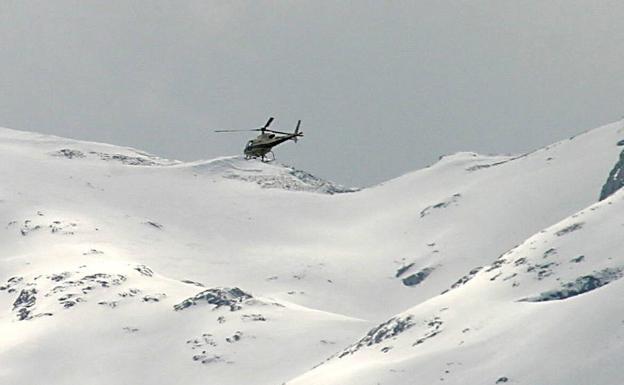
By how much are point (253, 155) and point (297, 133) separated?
6812 mm

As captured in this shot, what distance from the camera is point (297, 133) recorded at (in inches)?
6727

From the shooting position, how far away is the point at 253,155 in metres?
176
